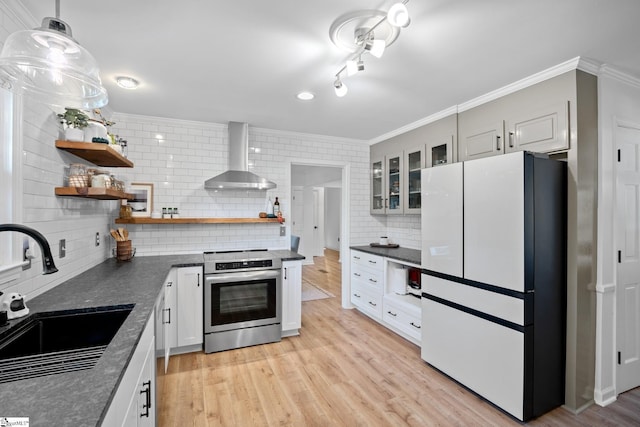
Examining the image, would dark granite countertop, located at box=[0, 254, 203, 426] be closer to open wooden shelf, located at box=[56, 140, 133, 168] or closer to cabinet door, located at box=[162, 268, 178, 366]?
cabinet door, located at box=[162, 268, 178, 366]

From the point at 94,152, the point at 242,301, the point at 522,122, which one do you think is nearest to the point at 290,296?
the point at 242,301

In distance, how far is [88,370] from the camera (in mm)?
970

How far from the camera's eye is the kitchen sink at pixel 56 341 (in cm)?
107

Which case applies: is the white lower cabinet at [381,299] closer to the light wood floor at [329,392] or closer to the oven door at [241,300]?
the light wood floor at [329,392]

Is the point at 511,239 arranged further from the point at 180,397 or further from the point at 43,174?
the point at 43,174

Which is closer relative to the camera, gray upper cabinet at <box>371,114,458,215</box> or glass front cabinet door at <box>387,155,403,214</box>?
gray upper cabinet at <box>371,114,458,215</box>

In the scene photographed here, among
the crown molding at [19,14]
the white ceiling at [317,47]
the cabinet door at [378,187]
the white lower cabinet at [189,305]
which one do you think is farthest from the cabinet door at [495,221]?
the crown molding at [19,14]

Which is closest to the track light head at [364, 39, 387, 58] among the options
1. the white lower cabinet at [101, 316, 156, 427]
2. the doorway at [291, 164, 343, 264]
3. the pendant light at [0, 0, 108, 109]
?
the pendant light at [0, 0, 108, 109]

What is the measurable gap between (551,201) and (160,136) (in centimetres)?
374

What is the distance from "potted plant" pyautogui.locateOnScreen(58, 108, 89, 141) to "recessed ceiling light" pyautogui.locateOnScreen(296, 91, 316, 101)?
64.1 inches

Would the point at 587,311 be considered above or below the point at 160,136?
below

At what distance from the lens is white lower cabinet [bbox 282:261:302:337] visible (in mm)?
3264

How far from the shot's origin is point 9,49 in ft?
3.42

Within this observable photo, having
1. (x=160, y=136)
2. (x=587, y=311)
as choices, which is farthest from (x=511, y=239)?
(x=160, y=136)
